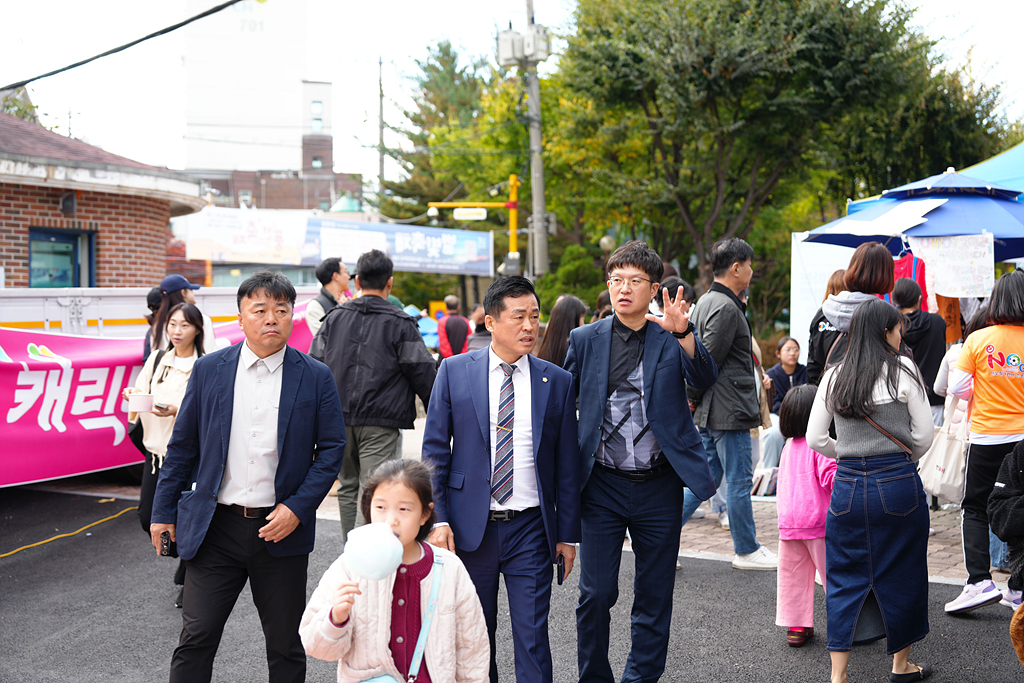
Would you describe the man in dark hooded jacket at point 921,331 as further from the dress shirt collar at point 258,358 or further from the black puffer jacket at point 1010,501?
the dress shirt collar at point 258,358

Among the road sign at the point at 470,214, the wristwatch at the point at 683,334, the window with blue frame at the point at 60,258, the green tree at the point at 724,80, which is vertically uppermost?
the green tree at the point at 724,80

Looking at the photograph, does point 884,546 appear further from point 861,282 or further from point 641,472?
point 861,282

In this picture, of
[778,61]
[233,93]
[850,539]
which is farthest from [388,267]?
[233,93]

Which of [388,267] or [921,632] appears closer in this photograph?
[921,632]

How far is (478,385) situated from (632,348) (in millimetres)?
824

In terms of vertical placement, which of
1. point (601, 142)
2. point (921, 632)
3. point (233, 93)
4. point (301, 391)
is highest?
point (233, 93)

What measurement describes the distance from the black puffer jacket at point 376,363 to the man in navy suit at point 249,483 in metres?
2.01

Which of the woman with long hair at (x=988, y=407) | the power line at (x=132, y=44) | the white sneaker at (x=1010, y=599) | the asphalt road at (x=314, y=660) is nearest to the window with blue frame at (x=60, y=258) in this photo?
the power line at (x=132, y=44)

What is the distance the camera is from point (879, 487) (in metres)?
3.96

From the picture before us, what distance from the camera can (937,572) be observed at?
19.2 feet

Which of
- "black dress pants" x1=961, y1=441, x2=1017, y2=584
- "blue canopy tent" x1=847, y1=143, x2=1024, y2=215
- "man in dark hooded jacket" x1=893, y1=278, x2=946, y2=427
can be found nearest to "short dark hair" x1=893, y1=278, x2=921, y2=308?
"man in dark hooded jacket" x1=893, y1=278, x2=946, y2=427

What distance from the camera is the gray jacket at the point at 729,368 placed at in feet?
19.0

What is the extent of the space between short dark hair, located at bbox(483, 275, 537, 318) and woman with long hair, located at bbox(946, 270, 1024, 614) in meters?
3.07

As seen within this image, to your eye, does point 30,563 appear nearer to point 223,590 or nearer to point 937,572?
point 223,590
